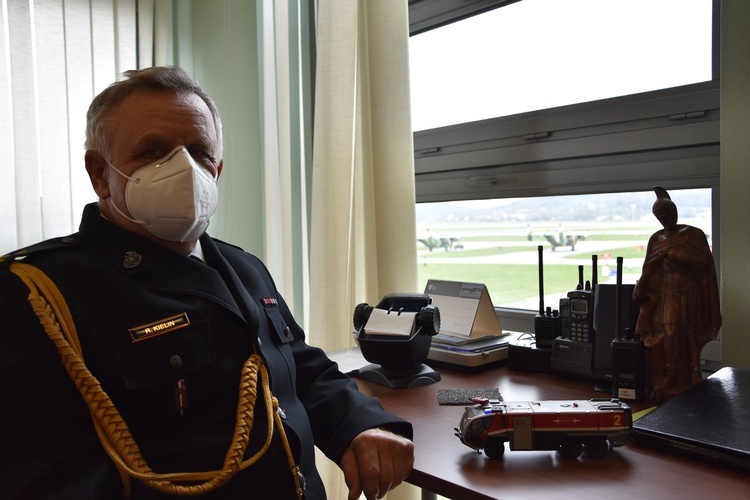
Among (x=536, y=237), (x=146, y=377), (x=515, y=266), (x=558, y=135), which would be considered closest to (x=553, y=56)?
(x=558, y=135)

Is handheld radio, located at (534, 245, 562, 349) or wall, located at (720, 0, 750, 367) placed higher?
wall, located at (720, 0, 750, 367)

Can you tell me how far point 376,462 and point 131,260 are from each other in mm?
516

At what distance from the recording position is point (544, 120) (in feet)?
5.76

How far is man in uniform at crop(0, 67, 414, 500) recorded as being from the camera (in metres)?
0.77

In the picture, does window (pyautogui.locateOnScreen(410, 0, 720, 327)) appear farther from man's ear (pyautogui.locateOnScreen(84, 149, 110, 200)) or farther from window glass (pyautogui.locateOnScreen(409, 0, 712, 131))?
man's ear (pyautogui.locateOnScreen(84, 149, 110, 200))

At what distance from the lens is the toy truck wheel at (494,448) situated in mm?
871

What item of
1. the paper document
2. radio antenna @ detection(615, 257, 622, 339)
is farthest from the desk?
the paper document

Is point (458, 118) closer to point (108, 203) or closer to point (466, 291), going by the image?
point (466, 291)

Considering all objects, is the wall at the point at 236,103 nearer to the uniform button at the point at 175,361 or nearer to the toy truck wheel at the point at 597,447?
the uniform button at the point at 175,361

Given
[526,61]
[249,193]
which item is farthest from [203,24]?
[526,61]

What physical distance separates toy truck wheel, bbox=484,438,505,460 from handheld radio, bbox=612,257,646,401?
0.34 meters

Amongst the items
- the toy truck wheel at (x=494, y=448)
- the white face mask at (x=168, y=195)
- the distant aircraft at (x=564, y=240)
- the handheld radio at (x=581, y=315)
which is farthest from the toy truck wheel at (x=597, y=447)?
the distant aircraft at (x=564, y=240)

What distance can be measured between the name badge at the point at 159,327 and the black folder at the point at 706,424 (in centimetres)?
71

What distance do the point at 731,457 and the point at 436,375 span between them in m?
0.61
